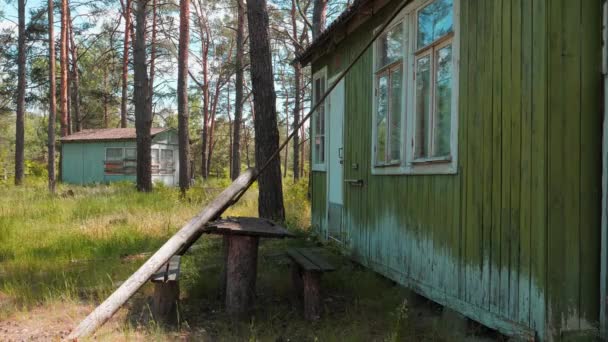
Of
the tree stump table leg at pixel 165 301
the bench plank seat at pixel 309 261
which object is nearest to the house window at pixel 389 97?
the bench plank seat at pixel 309 261

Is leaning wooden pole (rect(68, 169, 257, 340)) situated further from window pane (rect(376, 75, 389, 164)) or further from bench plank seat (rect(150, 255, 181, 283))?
window pane (rect(376, 75, 389, 164))

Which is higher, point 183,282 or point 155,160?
point 155,160

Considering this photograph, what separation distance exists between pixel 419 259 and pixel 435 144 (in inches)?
47.2

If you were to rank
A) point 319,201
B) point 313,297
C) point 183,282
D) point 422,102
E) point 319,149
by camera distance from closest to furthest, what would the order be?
1. point 313,297
2. point 422,102
3. point 183,282
4. point 319,201
5. point 319,149

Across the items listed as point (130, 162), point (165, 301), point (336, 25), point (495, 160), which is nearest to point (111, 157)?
point (130, 162)

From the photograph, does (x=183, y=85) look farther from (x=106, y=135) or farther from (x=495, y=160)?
(x=495, y=160)

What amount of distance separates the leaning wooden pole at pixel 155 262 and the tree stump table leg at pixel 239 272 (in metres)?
0.38

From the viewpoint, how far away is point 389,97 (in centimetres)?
600

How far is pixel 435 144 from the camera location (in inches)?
191

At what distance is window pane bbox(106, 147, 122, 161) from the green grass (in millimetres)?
17480

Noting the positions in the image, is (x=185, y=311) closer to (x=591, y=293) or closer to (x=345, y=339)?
(x=345, y=339)

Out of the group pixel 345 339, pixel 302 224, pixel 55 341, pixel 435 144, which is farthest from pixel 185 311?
pixel 302 224

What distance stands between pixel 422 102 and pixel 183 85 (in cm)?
1329

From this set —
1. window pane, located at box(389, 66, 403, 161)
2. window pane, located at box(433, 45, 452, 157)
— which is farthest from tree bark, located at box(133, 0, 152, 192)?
window pane, located at box(433, 45, 452, 157)
